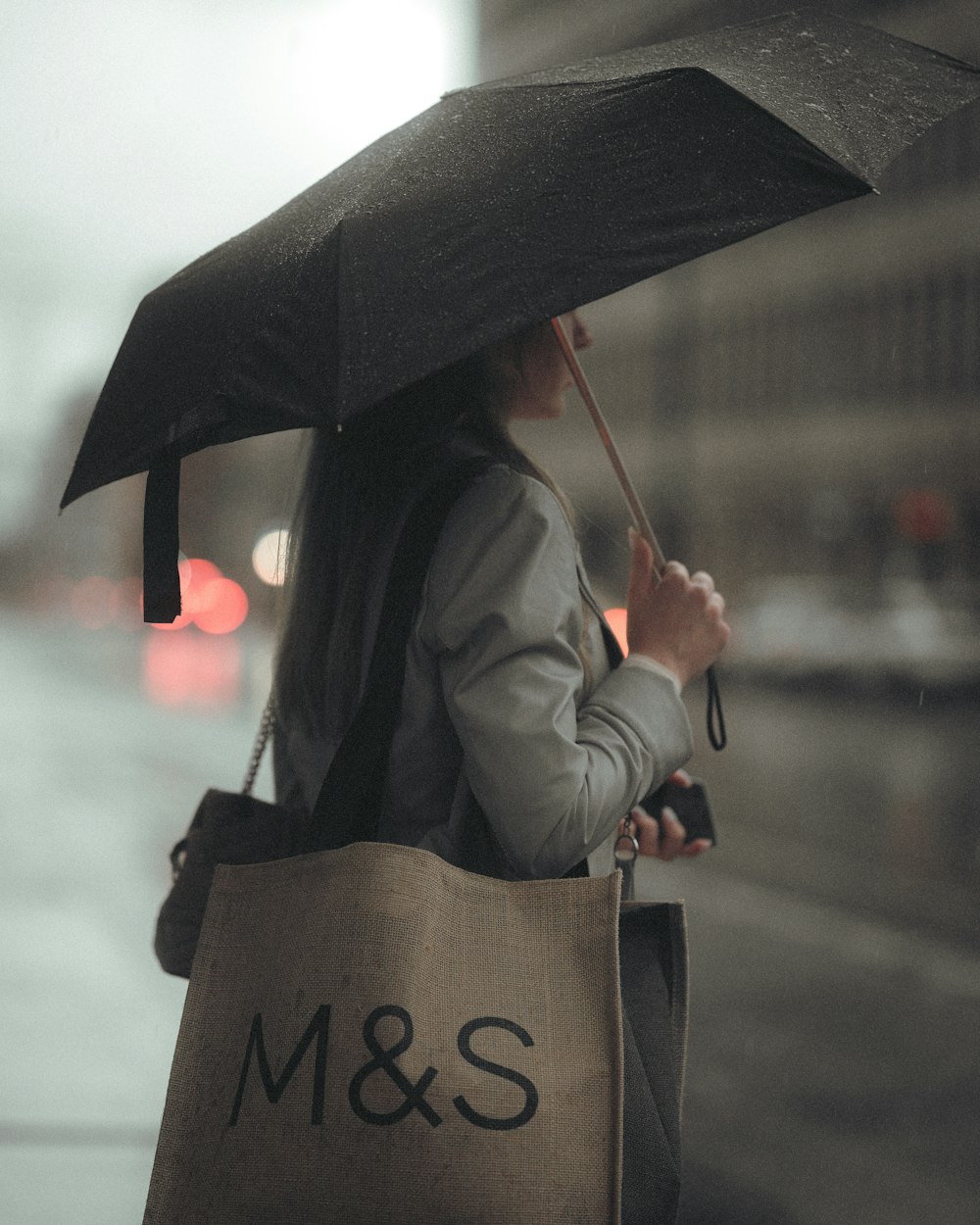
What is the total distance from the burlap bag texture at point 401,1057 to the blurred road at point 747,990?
6.51ft

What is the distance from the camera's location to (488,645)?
1.75m

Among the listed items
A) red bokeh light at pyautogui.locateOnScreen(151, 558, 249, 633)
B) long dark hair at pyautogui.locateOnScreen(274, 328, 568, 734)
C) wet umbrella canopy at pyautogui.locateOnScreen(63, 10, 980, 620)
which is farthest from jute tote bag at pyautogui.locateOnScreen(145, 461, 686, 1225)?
red bokeh light at pyautogui.locateOnScreen(151, 558, 249, 633)

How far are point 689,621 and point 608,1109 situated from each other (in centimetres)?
73

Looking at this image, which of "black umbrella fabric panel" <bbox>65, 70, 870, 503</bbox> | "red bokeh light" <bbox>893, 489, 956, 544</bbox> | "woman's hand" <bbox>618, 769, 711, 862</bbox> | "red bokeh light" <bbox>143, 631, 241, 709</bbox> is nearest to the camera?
"black umbrella fabric panel" <bbox>65, 70, 870, 503</bbox>

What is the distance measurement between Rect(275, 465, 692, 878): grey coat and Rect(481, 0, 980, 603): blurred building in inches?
1046

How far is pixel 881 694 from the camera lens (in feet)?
64.1

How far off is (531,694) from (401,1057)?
1.54 feet

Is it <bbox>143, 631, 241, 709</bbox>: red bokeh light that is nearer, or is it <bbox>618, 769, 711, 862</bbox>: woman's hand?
<bbox>618, 769, 711, 862</bbox>: woman's hand

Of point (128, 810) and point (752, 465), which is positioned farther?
point (752, 465)

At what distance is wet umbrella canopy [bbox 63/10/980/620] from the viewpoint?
66.2 inches

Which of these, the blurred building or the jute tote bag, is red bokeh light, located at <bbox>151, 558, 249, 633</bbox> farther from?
the jute tote bag

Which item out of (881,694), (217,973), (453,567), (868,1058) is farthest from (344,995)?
(881,694)

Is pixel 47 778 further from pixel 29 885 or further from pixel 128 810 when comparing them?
pixel 29 885

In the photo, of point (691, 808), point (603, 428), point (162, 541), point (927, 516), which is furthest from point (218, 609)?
point (162, 541)
